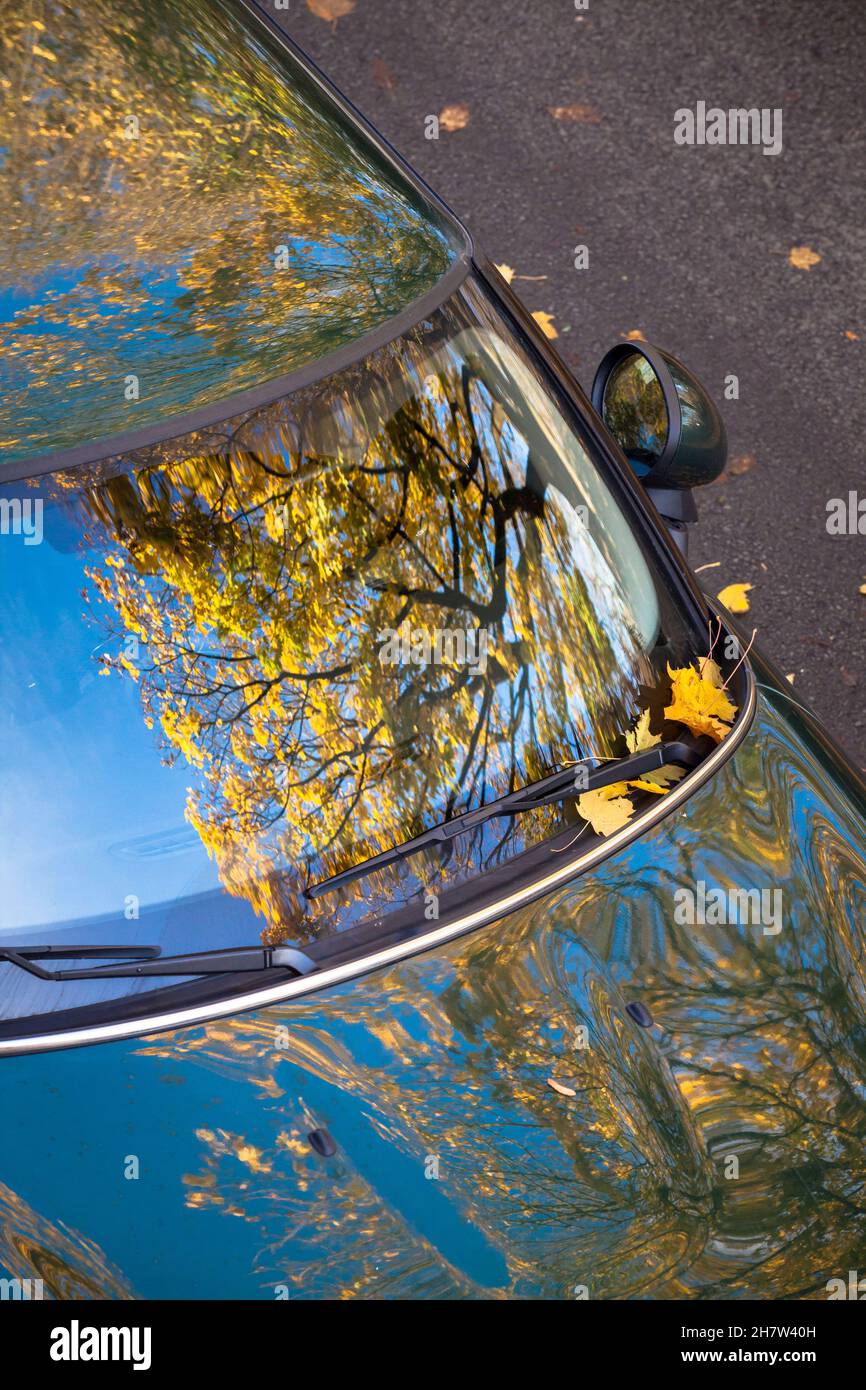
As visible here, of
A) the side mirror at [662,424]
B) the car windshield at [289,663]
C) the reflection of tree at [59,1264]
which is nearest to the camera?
the reflection of tree at [59,1264]

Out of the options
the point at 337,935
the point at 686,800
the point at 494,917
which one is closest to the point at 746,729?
the point at 686,800

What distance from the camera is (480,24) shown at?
510 cm

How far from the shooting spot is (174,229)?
219 cm

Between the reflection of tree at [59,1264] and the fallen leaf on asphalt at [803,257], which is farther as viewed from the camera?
the fallen leaf on asphalt at [803,257]

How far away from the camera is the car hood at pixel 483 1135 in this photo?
172cm

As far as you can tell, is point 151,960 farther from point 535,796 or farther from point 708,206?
point 708,206

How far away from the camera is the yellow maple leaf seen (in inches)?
86.9

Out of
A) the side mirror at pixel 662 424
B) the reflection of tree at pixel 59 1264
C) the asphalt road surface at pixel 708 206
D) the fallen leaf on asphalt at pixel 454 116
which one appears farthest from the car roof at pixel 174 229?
the fallen leaf on asphalt at pixel 454 116

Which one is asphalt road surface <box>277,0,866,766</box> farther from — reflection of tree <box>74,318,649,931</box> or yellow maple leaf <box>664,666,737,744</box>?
reflection of tree <box>74,318,649,931</box>

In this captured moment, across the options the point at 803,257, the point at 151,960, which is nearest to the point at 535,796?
the point at 151,960

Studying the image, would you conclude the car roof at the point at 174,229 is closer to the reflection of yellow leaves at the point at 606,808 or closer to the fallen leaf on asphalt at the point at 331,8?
the reflection of yellow leaves at the point at 606,808

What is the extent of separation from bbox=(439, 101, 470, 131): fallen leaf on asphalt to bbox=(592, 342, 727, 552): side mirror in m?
2.60

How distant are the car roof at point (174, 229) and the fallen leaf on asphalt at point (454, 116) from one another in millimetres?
2322

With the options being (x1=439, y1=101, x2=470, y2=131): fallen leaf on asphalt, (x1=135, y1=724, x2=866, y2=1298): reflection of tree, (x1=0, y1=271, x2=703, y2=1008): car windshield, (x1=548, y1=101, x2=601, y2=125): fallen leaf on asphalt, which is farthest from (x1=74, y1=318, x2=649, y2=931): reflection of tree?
(x1=548, y1=101, x2=601, y2=125): fallen leaf on asphalt
